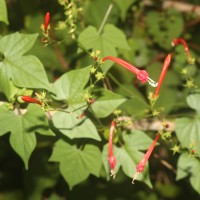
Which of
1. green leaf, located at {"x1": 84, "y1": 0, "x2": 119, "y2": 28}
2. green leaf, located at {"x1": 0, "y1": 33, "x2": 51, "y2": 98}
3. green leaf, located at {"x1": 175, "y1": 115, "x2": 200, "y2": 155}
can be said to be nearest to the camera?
green leaf, located at {"x1": 0, "y1": 33, "x2": 51, "y2": 98}

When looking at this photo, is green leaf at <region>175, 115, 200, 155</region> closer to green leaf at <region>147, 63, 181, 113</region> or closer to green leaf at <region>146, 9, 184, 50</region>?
green leaf at <region>147, 63, 181, 113</region>

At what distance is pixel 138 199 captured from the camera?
259 centimetres

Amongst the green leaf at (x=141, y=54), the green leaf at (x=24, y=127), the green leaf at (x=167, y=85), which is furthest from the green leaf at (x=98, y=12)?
the green leaf at (x=24, y=127)

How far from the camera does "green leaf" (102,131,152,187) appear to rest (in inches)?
67.5

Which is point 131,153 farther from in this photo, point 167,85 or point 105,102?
point 167,85

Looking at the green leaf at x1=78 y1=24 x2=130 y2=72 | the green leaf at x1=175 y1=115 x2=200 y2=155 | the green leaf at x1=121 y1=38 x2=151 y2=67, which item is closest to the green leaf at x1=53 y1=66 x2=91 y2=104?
the green leaf at x1=78 y1=24 x2=130 y2=72

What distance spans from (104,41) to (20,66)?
52 centimetres

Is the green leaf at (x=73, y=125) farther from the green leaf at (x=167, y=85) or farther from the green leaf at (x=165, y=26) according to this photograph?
the green leaf at (x=165, y=26)

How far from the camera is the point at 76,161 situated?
1770 millimetres

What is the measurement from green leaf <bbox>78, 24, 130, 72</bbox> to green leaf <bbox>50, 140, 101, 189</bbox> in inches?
19.8

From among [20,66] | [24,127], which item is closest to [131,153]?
[24,127]

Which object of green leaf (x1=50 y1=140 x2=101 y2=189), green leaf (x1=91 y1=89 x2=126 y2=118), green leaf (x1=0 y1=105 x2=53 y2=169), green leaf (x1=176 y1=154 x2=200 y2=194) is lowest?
green leaf (x1=50 y1=140 x2=101 y2=189)

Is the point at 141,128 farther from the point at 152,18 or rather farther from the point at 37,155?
the point at 152,18

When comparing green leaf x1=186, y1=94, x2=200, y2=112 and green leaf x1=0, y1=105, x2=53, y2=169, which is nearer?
green leaf x1=0, y1=105, x2=53, y2=169
